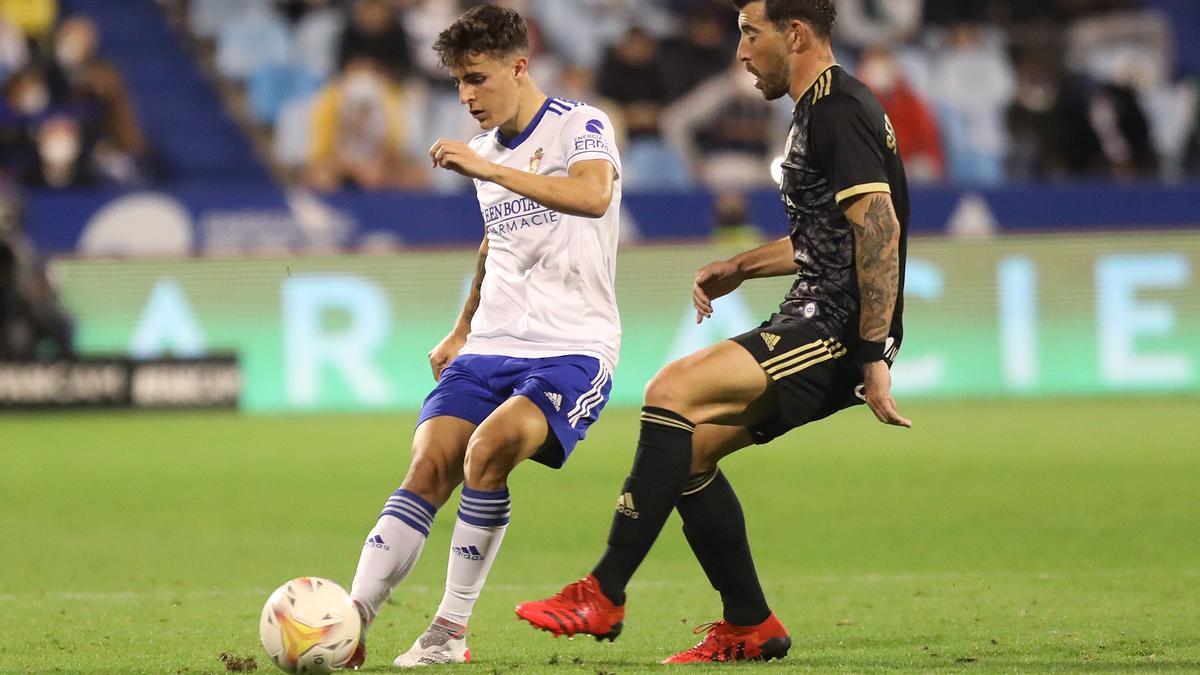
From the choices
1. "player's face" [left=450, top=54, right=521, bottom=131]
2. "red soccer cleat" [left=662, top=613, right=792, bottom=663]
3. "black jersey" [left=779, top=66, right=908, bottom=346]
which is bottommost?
"red soccer cleat" [left=662, top=613, right=792, bottom=663]

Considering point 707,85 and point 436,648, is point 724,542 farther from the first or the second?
point 707,85

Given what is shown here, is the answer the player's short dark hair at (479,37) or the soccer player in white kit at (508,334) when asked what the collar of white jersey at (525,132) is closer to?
the soccer player in white kit at (508,334)

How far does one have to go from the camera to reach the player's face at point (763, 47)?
16.8 ft

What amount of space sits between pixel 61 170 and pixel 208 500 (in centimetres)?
705

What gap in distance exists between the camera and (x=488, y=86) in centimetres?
515

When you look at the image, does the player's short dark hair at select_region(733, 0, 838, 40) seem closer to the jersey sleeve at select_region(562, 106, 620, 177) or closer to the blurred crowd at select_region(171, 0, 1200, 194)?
the jersey sleeve at select_region(562, 106, 620, 177)

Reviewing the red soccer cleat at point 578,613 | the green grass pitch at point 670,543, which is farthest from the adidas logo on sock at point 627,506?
the green grass pitch at point 670,543

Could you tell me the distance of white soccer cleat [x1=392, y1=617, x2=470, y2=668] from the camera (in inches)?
193

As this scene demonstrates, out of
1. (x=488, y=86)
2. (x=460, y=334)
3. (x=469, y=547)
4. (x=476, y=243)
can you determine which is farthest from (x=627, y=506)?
(x=476, y=243)

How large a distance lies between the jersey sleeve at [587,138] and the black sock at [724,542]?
3.12 feet

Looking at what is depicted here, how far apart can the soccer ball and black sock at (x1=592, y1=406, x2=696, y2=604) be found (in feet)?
2.29

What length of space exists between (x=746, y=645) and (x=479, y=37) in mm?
1879

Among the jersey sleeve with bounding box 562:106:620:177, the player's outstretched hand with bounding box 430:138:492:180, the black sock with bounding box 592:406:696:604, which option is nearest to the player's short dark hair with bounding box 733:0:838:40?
the jersey sleeve with bounding box 562:106:620:177

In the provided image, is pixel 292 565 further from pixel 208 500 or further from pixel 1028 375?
pixel 1028 375
